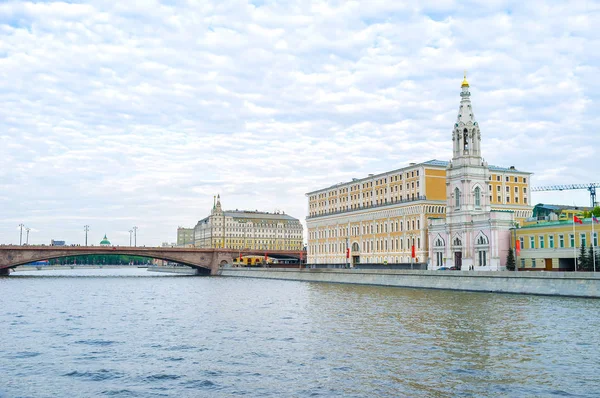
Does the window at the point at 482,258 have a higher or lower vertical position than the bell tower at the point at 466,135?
lower

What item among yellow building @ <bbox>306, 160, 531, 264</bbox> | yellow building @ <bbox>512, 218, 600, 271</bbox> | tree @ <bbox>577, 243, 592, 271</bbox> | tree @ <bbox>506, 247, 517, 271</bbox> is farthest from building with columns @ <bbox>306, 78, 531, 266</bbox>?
tree @ <bbox>577, 243, 592, 271</bbox>

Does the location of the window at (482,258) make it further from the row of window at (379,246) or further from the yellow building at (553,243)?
the row of window at (379,246)

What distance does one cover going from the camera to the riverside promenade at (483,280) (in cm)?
5466

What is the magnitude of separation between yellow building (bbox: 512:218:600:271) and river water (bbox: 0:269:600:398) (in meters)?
21.9

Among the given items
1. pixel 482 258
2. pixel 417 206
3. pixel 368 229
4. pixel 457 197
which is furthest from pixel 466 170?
pixel 368 229

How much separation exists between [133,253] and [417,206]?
61347 millimetres

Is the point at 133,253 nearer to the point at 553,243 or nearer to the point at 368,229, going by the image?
the point at 368,229

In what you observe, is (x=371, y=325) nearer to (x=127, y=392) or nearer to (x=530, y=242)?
(x=127, y=392)

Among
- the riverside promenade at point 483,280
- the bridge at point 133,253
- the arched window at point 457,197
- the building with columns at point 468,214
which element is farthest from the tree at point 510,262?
the bridge at point 133,253

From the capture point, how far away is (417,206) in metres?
107

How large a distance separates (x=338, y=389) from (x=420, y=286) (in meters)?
54.2

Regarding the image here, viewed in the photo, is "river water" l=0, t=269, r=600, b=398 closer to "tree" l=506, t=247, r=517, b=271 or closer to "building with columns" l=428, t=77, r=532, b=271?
"tree" l=506, t=247, r=517, b=271

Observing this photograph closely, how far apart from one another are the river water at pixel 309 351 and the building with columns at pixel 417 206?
131 ft

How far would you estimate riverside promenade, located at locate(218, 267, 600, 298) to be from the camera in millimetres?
54656
